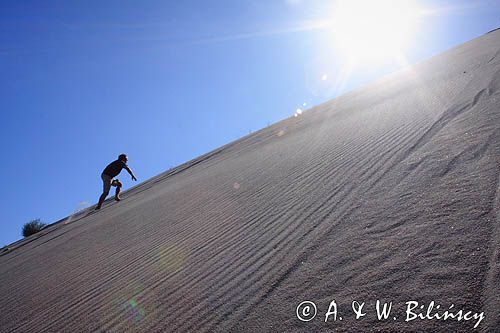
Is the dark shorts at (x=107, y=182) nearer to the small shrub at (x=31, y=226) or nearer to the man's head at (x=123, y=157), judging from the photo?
the man's head at (x=123, y=157)

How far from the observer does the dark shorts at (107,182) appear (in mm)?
9656

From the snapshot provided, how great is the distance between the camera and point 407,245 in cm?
204

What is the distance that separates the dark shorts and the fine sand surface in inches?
176

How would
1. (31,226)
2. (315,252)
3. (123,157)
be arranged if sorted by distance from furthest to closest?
(31,226) < (123,157) < (315,252)

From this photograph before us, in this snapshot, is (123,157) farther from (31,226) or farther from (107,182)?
(31,226)

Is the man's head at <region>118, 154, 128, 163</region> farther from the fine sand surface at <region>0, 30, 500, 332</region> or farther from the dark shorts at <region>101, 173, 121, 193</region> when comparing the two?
the fine sand surface at <region>0, 30, 500, 332</region>

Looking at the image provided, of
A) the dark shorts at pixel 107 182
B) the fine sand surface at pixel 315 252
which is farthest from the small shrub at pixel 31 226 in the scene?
the fine sand surface at pixel 315 252

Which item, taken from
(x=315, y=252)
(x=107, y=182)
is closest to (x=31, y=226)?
(x=107, y=182)

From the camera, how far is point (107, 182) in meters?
9.73

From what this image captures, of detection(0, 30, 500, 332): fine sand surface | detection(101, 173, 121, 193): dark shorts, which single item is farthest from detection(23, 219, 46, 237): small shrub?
detection(0, 30, 500, 332): fine sand surface

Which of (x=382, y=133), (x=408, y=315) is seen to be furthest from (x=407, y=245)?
(x=382, y=133)

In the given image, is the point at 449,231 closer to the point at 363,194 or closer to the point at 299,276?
the point at 299,276

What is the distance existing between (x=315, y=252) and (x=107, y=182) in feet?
28.0

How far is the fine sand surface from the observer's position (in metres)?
1.72
